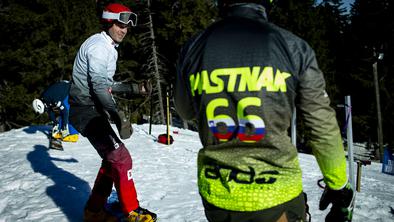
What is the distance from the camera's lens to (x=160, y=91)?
79.4ft

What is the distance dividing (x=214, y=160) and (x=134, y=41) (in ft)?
83.2

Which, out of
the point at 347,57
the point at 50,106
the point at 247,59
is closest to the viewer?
the point at 247,59

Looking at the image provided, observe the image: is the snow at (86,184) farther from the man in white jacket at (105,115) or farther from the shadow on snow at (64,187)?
the man in white jacket at (105,115)

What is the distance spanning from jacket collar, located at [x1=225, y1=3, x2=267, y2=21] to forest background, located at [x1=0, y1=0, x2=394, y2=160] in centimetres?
1243

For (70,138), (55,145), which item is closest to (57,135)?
(55,145)

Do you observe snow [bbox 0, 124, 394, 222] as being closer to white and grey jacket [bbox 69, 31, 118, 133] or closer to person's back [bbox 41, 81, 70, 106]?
person's back [bbox 41, 81, 70, 106]

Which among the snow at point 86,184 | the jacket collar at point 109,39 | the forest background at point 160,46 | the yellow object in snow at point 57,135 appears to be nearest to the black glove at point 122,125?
the jacket collar at point 109,39

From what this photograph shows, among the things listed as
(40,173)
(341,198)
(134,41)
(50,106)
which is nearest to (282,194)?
(341,198)

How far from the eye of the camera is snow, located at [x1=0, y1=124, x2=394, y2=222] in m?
4.79

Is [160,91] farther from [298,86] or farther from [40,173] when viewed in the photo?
[298,86]

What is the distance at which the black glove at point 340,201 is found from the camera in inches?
67.3

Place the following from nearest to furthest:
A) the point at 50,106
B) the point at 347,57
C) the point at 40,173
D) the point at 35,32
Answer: the point at 40,173
the point at 50,106
the point at 35,32
the point at 347,57

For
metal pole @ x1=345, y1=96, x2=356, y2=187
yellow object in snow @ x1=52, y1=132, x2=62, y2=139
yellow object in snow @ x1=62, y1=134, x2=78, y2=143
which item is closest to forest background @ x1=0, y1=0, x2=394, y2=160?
yellow object in snow @ x1=62, y1=134, x2=78, y2=143

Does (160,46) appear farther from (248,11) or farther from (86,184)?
(248,11)
